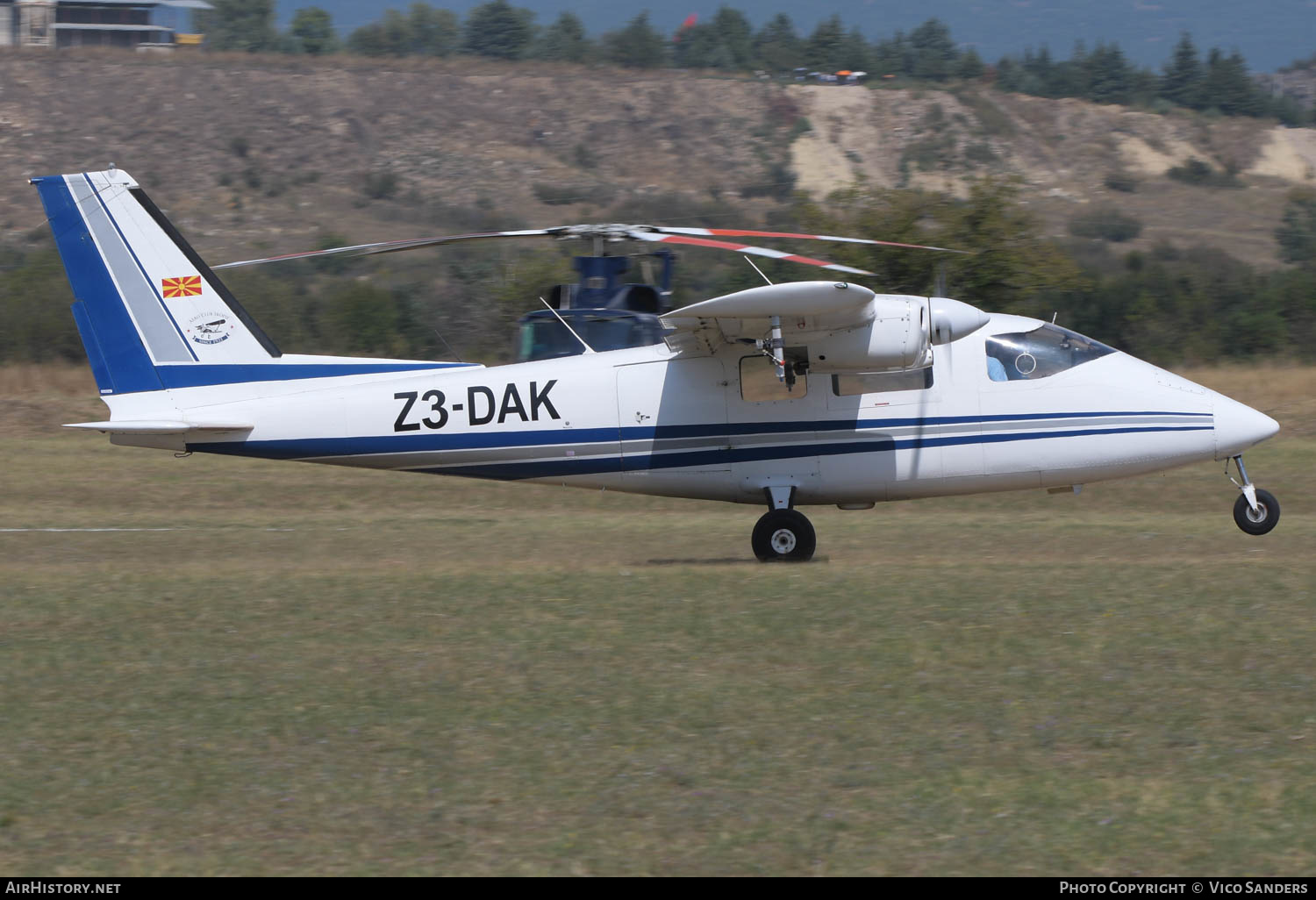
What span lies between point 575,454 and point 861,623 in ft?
15.6

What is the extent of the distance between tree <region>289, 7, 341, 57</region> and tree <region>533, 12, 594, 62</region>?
614 inches

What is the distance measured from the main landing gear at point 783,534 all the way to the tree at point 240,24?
340 feet

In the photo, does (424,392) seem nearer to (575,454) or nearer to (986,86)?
(575,454)

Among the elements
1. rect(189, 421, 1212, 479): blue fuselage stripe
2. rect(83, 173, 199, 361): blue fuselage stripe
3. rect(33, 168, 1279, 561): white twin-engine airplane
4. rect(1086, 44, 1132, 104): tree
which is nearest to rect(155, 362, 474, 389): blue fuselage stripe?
rect(33, 168, 1279, 561): white twin-engine airplane

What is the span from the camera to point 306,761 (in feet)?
23.9

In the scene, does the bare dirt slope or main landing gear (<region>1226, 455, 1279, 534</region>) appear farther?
the bare dirt slope

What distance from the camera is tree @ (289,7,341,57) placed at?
104 m

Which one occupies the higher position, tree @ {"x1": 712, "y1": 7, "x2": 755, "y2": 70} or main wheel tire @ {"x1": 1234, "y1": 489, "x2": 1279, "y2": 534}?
tree @ {"x1": 712, "y1": 7, "x2": 755, "y2": 70}

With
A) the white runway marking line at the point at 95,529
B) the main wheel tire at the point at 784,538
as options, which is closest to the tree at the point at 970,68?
the white runway marking line at the point at 95,529

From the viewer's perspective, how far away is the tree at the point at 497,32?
340 ft

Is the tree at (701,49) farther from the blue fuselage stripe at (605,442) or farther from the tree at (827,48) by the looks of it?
the blue fuselage stripe at (605,442)

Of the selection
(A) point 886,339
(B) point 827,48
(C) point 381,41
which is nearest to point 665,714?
(A) point 886,339

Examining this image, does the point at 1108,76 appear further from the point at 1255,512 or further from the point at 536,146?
the point at 1255,512

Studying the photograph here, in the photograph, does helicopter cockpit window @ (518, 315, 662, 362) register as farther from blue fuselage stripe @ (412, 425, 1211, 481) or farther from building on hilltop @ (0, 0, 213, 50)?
building on hilltop @ (0, 0, 213, 50)
